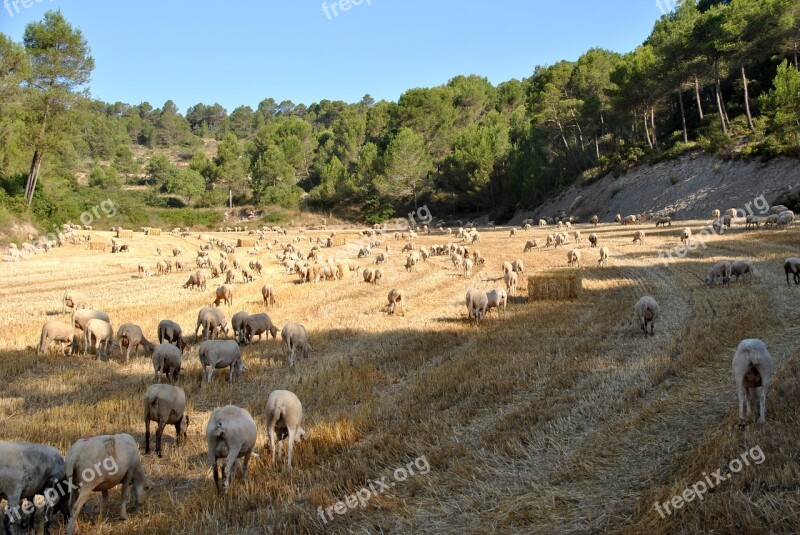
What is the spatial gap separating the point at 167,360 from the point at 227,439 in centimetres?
527

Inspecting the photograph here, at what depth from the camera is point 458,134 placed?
88062 millimetres

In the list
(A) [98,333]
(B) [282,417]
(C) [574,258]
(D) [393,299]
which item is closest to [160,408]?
(B) [282,417]

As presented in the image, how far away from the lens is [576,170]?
71250 millimetres

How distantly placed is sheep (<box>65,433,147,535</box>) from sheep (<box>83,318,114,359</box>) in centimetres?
823

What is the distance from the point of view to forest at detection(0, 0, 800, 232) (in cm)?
4678

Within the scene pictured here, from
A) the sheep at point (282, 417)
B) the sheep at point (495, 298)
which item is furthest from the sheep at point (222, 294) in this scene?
the sheep at point (282, 417)

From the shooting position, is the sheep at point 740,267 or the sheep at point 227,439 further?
the sheep at point 740,267

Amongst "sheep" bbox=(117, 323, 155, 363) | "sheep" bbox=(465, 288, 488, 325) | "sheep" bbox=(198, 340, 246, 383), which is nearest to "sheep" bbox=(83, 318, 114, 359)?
"sheep" bbox=(117, 323, 155, 363)

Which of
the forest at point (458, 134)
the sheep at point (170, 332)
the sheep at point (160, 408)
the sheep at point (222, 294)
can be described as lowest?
the sheep at point (160, 408)

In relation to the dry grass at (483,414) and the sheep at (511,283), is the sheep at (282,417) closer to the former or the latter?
the dry grass at (483,414)

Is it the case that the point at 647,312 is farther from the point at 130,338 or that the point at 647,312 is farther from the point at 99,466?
the point at 130,338

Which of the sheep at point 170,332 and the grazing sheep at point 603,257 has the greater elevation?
the sheep at point 170,332

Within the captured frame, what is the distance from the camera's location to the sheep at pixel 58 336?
45.0 ft

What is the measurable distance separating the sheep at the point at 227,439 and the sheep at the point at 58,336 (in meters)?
9.29
